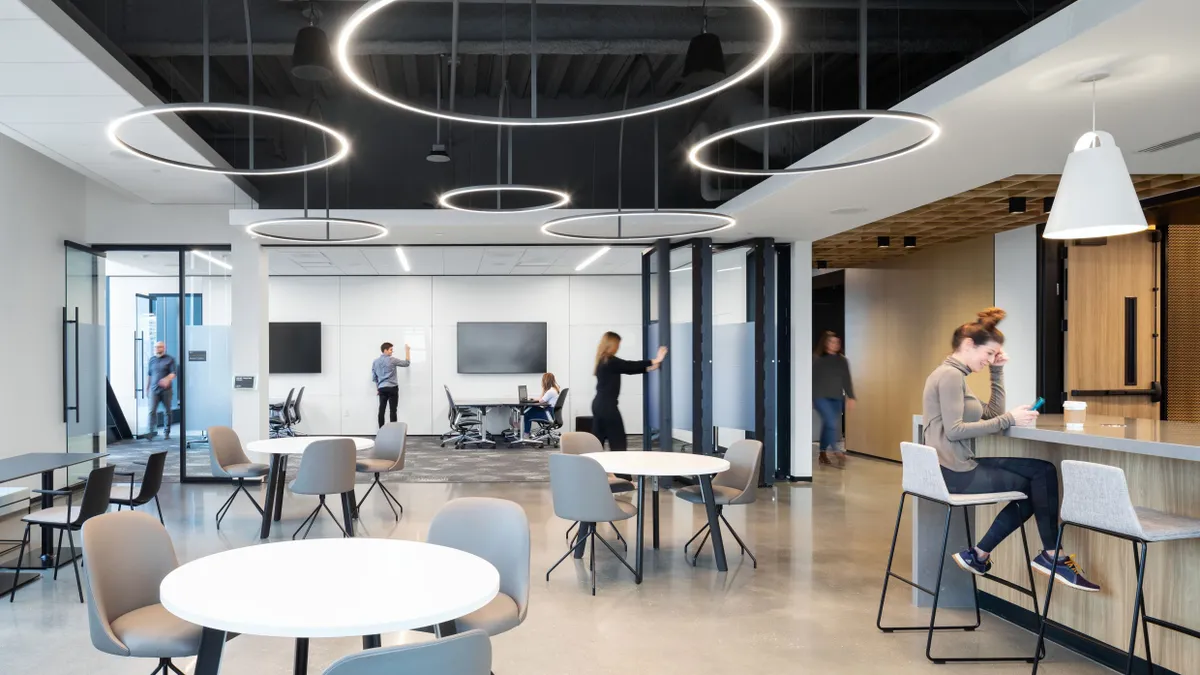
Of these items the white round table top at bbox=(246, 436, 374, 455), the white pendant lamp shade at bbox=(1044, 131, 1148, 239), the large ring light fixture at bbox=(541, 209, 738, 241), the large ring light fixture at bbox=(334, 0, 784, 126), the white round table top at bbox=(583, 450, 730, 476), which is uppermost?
the large ring light fixture at bbox=(334, 0, 784, 126)

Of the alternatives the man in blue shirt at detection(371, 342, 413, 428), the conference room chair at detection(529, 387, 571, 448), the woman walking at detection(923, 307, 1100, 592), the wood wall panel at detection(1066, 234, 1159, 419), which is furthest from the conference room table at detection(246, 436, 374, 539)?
the wood wall panel at detection(1066, 234, 1159, 419)

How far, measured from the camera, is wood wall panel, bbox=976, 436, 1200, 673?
3570 millimetres

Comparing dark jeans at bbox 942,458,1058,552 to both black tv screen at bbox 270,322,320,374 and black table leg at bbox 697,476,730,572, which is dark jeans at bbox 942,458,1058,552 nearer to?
black table leg at bbox 697,476,730,572

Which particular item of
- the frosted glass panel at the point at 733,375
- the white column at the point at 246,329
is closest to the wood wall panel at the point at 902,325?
the frosted glass panel at the point at 733,375

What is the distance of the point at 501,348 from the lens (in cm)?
1507

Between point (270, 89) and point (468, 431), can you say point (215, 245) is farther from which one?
point (468, 431)

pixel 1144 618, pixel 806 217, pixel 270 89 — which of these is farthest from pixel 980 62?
pixel 270 89

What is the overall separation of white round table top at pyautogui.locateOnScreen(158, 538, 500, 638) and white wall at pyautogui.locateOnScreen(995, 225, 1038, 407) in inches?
303

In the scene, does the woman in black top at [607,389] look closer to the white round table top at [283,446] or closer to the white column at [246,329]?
the white round table top at [283,446]

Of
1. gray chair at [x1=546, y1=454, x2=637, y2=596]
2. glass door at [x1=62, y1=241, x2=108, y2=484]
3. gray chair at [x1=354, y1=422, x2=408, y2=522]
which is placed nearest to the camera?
gray chair at [x1=546, y1=454, x2=637, y2=596]

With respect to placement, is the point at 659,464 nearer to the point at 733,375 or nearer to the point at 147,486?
the point at 147,486

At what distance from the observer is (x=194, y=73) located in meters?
7.30

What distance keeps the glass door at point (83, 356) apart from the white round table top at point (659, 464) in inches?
250

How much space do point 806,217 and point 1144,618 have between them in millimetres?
5195
